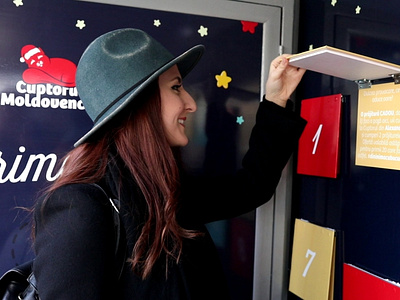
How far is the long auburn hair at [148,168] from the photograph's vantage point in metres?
0.94

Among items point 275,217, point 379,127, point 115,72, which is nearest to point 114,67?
point 115,72

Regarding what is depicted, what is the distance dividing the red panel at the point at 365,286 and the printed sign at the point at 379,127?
28 centimetres

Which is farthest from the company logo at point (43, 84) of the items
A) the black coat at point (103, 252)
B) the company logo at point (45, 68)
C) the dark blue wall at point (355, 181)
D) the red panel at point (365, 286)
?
the red panel at point (365, 286)

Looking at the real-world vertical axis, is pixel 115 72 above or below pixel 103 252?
above

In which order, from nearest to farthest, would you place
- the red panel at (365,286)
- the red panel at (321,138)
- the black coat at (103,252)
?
1. the black coat at (103,252)
2. the red panel at (365,286)
3. the red panel at (321,138)

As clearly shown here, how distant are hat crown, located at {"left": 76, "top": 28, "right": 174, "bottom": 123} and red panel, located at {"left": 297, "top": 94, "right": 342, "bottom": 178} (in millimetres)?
535

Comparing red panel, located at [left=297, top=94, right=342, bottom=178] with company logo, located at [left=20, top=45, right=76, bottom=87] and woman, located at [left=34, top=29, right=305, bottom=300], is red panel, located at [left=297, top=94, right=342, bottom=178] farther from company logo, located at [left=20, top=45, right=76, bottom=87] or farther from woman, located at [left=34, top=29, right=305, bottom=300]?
company logo, located at [left=20, top=45, right=76, bottom=87]

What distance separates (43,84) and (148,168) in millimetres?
506

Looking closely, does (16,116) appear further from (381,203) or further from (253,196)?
(381,203)

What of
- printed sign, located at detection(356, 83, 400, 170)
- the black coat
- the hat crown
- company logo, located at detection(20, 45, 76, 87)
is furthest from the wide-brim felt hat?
printed sign, located at detection(356, 83, 400, 170)

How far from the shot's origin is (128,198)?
931 mm

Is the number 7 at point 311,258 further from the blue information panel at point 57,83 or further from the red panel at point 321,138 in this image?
the blue information panel at point 57,83

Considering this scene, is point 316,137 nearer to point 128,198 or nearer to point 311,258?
point 311,258

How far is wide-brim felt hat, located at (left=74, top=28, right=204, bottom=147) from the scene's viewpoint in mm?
964
